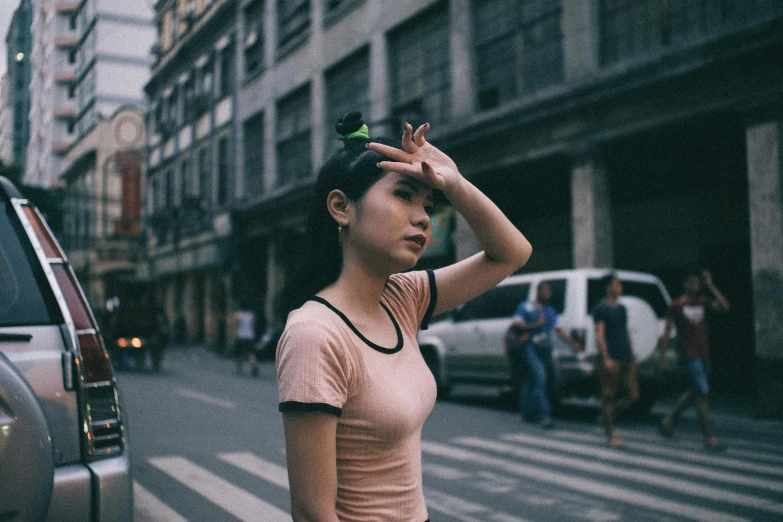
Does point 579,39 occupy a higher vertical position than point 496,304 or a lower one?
higher

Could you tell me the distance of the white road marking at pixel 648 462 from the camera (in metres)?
6.79

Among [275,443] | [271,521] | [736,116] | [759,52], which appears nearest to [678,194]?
[736,116]

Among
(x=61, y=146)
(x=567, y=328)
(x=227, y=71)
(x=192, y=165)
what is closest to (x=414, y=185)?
(x=567, y=328)

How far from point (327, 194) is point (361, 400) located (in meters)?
0.51

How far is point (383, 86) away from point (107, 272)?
3339 centimetres

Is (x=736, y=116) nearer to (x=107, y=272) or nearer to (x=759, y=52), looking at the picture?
(x=759, y=52)

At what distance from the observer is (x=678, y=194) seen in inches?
587

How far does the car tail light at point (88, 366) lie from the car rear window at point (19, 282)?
0.14ft

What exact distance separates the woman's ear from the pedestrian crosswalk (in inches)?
160

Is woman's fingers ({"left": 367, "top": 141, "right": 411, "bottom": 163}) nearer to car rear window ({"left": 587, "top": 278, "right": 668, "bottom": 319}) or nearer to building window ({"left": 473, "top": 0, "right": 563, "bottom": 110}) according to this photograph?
car rear window ({"left": 587, "top": 278, "right": 668, "bottom": 319})

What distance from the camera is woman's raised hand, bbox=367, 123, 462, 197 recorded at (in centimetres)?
182

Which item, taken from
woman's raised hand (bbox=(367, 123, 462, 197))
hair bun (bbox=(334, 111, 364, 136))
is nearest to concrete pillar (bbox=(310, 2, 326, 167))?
hair bun (bbox=(334, 111, 364, 136))

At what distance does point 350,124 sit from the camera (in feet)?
6.57

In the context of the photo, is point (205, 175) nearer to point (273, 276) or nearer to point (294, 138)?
point (273, 276)
